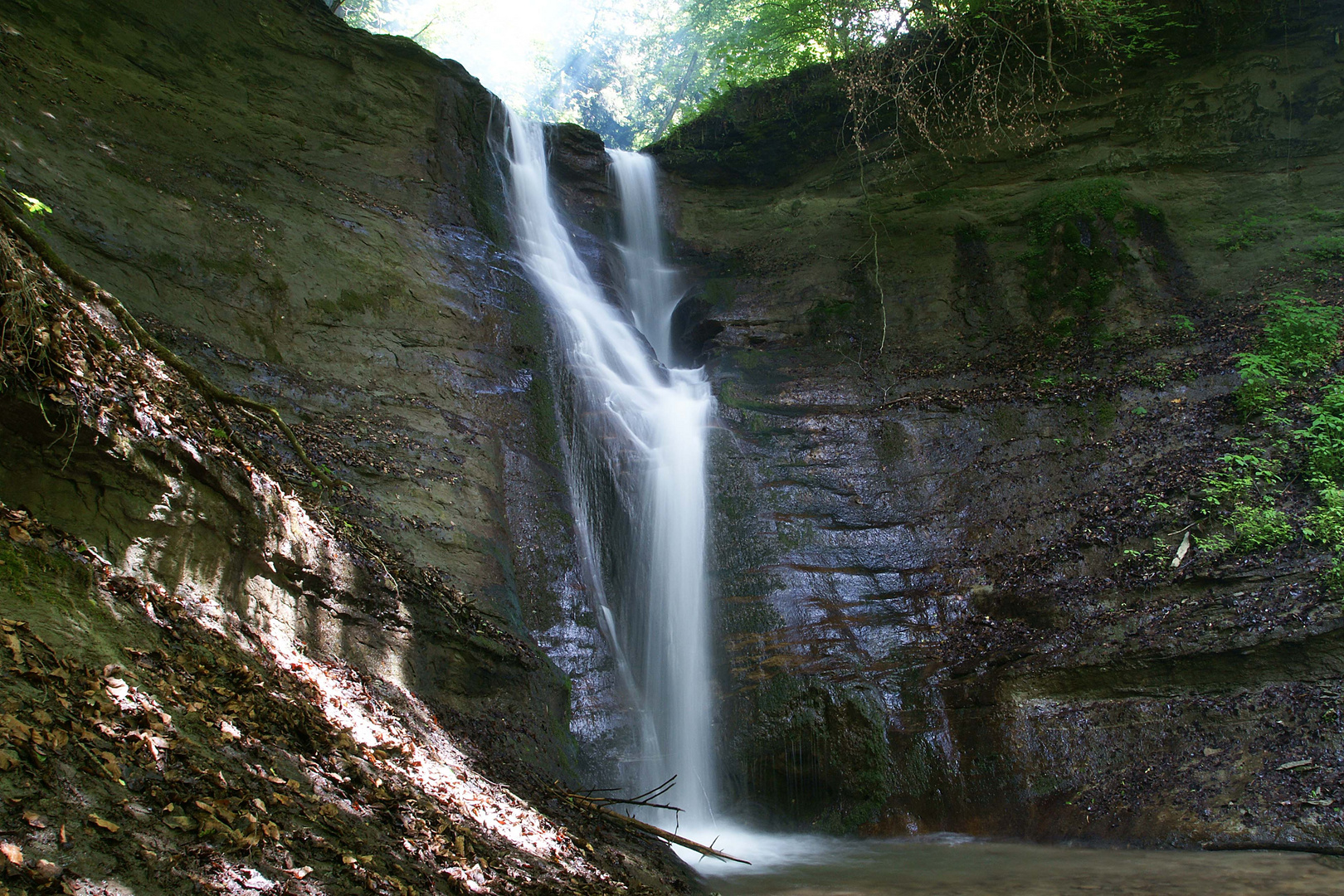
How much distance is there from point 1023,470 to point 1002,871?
207 inches

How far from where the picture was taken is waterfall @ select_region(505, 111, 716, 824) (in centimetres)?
887

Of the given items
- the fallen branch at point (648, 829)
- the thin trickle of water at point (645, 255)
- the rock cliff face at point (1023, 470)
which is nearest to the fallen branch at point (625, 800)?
the fallen branch at point (648, 829)

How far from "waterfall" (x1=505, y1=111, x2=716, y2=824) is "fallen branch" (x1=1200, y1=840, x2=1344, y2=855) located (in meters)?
4.78

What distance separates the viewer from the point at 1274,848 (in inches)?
248

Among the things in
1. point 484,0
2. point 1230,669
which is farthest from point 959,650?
point 484,0

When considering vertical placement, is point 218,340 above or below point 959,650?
above

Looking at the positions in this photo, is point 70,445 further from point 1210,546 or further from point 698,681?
point 1210,546

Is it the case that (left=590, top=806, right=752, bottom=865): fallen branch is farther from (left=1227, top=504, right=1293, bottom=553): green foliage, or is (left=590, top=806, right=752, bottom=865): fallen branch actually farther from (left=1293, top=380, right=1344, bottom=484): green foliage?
(left=1293, top=380, right=1344, bottom=484): green foliage

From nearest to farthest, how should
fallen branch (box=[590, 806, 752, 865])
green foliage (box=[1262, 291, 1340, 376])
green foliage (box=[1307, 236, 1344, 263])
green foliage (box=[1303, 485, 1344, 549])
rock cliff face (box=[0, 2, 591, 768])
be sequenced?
fallen branch (box=[590, 806, 752, 865])
rock cliff face (box=[0, 2, 591, 768])
green foliage (box=[1303, 485, 1344, 549])
green foliage (box=[1262, 291, 1340, 376])
green foliage (box=[1307, 236, 1344, 263])

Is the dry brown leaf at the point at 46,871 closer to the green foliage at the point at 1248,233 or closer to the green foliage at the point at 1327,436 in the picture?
the green foliage at the point at 1327,436

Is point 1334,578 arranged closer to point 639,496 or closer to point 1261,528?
point 1261,528

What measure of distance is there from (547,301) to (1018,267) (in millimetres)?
7706

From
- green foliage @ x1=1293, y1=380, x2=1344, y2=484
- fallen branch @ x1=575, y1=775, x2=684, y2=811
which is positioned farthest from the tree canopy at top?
fallen branch @ x1=575, y1=775, x2=684, y2=811

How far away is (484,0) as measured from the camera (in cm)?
3419
